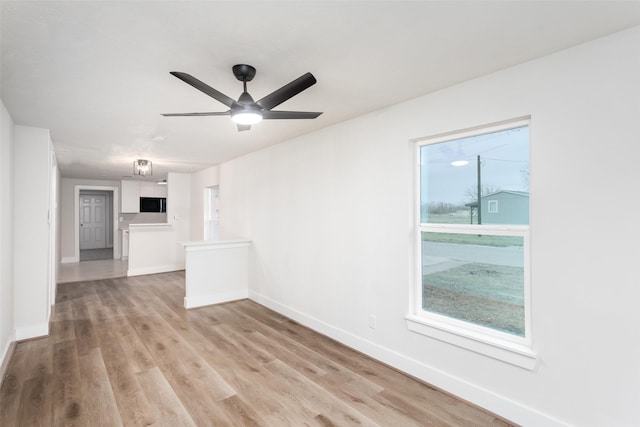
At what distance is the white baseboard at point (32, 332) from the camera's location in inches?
135

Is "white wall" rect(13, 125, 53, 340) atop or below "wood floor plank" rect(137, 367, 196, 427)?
atop

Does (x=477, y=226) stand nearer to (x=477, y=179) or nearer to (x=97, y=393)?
(x=477, y=179)

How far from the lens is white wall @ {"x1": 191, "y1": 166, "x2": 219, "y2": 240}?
270 inches

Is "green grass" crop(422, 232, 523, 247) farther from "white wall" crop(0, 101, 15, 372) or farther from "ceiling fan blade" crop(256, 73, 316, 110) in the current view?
"white wall" crop(0, 101, 15, 372)

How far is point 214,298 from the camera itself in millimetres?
4785

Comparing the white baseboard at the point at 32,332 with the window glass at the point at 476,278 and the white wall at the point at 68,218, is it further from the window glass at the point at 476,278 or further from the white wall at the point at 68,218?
the white wall at the point at 68,218

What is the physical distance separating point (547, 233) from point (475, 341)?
0.90m

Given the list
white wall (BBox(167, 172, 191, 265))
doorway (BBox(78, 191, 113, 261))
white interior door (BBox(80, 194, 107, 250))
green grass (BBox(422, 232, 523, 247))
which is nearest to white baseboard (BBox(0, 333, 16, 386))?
green grass (BBox(422, 232, 523, 247))

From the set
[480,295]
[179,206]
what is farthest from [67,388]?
[179,206]

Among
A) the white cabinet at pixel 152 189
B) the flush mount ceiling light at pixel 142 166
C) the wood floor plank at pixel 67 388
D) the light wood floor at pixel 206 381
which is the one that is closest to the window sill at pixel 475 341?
the light wood floor at pixel 206 381

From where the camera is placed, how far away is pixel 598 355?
5.87ft

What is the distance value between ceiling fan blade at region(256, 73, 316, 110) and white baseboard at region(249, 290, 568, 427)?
2.31 metres

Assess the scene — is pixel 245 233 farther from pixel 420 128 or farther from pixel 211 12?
pixel 211 12

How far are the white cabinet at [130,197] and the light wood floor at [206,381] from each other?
219 inches
